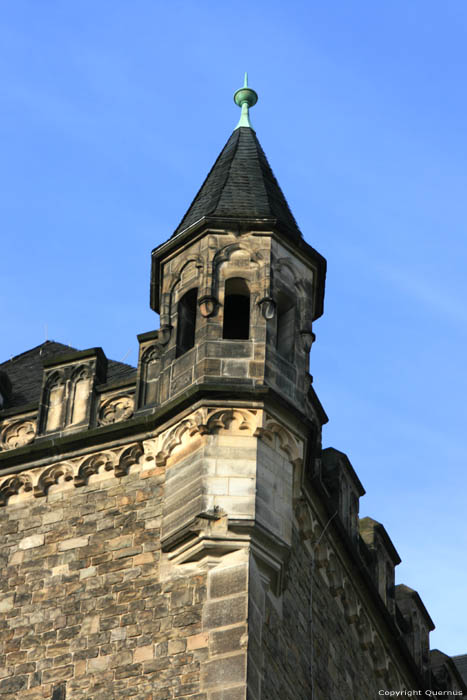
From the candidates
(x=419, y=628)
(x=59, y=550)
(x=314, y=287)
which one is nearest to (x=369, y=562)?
(x=419, y=628)

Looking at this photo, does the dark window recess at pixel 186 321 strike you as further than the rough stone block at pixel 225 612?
Yes

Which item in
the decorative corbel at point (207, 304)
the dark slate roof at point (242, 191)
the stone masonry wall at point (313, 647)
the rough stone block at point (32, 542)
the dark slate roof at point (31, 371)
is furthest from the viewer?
the dark slate roof at point (31, 371)

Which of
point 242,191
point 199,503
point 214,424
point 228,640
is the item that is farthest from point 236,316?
point 228,640

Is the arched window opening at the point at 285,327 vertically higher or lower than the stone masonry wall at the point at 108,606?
higher

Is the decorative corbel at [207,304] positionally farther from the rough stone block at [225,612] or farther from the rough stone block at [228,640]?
the rough stone block at [228,640]

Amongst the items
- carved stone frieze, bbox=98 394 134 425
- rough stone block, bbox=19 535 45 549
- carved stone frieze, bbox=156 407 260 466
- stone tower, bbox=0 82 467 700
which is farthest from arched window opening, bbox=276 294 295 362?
rough stone block, bbox=19 535 45 549

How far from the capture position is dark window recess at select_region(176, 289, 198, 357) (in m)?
16.3

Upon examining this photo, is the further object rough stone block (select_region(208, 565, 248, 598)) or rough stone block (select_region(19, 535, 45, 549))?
rough stone block (select_region(19, 535, 45, 549))

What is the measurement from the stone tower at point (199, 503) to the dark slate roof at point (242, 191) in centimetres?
3

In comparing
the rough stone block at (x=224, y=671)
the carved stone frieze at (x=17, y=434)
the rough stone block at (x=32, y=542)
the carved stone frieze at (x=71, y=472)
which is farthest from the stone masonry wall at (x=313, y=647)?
the carved stone frieze at (x=17, y=434)

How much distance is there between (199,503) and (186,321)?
2.14 metres

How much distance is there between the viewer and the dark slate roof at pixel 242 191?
16.9m

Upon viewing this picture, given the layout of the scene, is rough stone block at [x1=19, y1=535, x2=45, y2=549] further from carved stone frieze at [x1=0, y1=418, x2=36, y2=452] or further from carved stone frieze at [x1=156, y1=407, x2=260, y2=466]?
carved stone frieze at [x1=156, y1=407, x2=260, y2=466]

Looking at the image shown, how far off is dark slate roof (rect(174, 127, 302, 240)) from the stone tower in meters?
0.03
